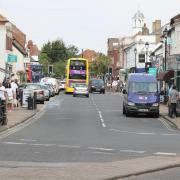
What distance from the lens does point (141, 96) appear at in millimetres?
36125

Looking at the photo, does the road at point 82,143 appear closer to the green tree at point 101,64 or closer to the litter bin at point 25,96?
the litter bin at point 25,96

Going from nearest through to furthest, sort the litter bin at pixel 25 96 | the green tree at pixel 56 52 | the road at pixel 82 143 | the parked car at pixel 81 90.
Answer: the road at pixel 82 143 < the litter bin at pixel 25 96 < the parked car at pixel 81 90 < the green tree at pixel 56 52

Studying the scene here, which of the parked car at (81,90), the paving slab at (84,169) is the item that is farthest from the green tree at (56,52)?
the paving slab at (84,169)

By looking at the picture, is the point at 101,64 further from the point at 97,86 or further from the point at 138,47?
the point at 97,86

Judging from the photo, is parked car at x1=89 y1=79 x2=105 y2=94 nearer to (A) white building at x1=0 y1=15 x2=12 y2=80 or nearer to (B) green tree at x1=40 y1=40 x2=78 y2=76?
(A) white building at x1=0 y1=15 x2=12 y2=80

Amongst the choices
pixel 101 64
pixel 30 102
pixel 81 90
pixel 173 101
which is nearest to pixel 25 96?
pixel 30 102

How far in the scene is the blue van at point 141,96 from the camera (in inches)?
1412

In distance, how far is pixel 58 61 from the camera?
149625 mm

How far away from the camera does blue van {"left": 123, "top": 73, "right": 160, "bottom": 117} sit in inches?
1412

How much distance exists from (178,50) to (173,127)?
3058 centimetres

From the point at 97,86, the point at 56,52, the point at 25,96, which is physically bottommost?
the point at 25,96

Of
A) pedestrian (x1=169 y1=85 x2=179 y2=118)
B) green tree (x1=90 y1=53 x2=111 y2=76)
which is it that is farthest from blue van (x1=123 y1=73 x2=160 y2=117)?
green tree (x1=90 y1=53 x2=111 y2=76)

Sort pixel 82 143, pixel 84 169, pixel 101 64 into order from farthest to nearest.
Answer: pixel 101 64 < pixel 82 143 < pixel 84 169

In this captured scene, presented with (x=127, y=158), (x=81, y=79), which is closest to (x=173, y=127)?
(x=127, y=158)
